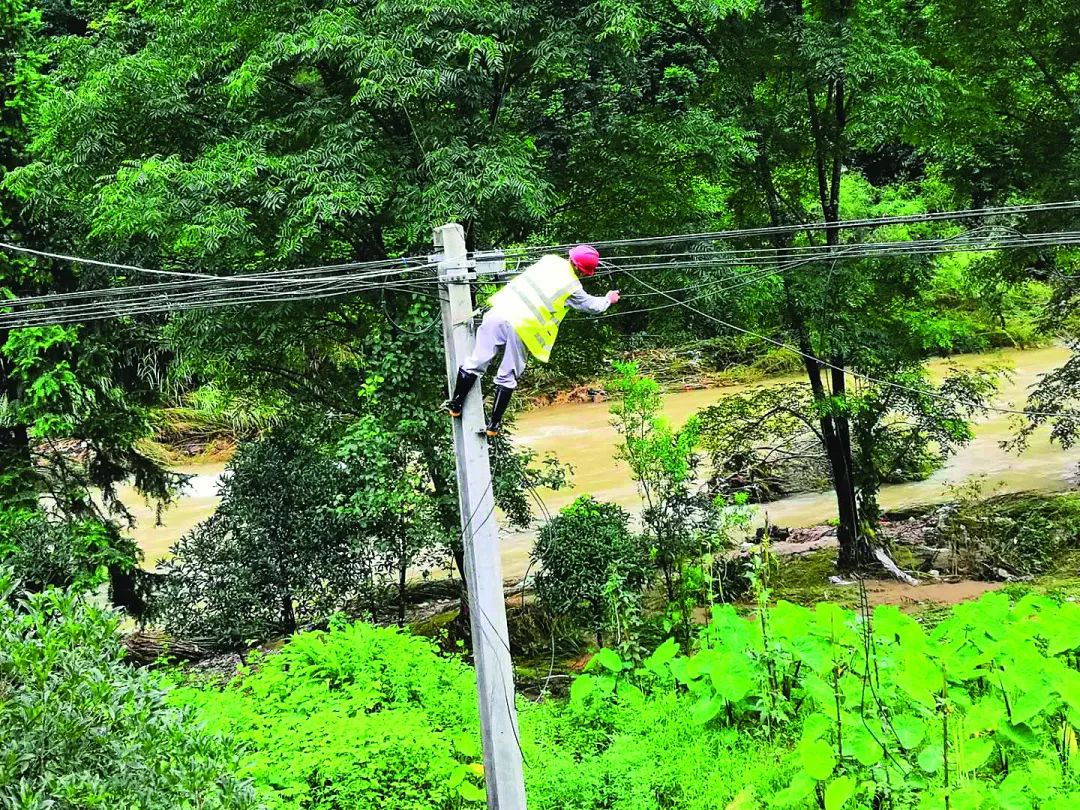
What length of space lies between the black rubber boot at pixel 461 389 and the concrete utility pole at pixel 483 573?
0.12 feet

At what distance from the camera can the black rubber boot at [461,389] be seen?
4379 mm

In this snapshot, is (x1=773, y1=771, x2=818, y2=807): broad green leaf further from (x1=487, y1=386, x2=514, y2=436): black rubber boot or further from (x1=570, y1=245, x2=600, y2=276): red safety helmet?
(x1=570, y1=245, x2=600, y2=276): red safety helmet

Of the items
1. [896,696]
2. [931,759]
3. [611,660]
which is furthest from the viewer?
[611,660]

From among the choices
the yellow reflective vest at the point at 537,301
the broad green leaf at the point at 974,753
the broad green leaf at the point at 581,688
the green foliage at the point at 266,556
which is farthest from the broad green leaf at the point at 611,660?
the green foliage at the point at 266,556

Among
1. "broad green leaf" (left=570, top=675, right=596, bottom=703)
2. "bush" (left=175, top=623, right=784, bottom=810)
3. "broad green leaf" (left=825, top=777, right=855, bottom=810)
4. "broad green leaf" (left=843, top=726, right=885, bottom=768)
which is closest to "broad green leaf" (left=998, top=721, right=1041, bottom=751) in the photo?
"broad green leaf" (left=843, top=726, right=885, bottom=768)

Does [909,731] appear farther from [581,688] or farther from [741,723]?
[581,688]

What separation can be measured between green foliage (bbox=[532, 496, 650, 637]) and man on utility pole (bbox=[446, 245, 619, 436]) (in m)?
4.03

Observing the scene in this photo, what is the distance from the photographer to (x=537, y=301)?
438 cm

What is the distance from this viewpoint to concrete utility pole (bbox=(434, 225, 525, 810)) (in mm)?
4469

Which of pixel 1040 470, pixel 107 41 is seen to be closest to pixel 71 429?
pixel 107 41

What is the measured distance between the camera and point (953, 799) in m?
4.33

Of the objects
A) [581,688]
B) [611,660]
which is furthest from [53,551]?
[611,660]

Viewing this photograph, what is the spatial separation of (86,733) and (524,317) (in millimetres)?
2608

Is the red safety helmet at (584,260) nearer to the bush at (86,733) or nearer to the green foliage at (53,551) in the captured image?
the bush at (86,733)
